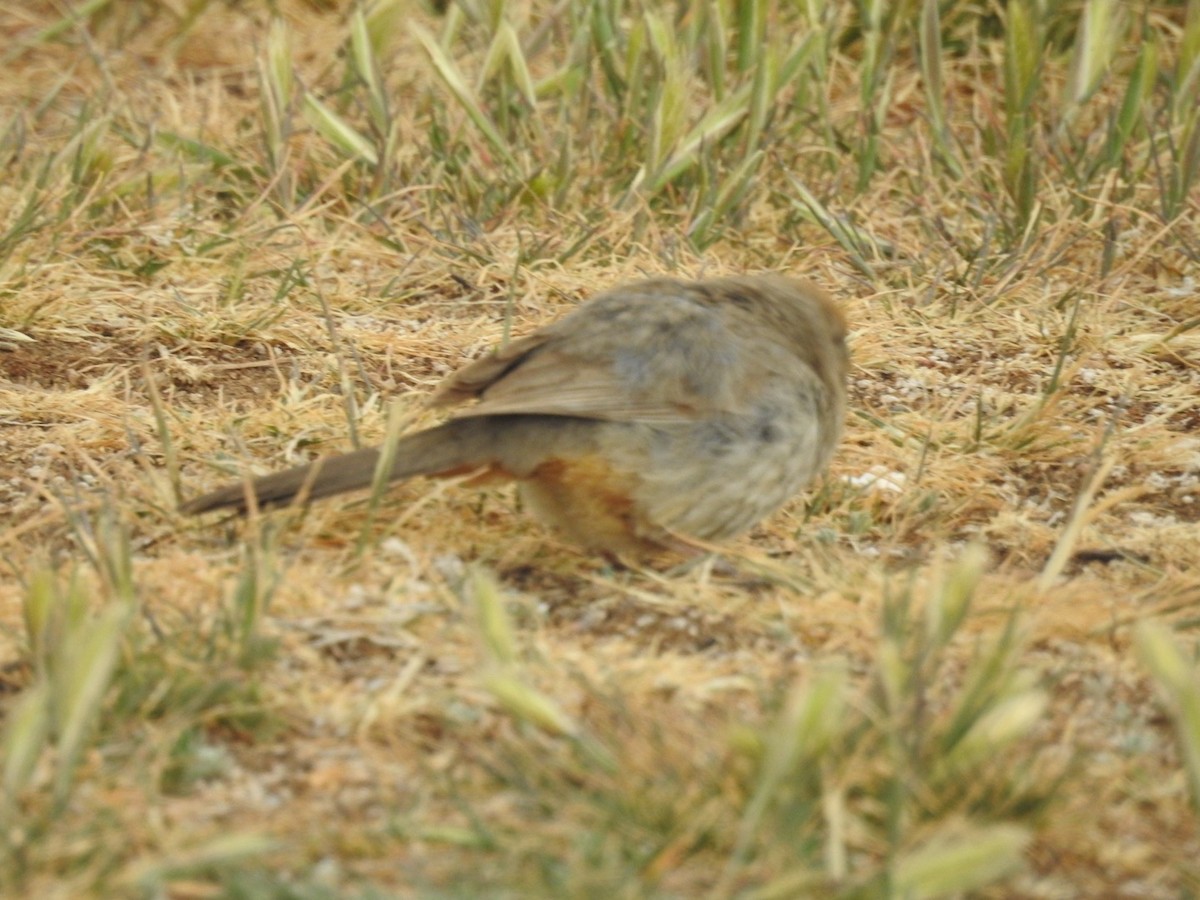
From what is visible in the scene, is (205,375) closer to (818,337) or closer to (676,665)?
(818,337)

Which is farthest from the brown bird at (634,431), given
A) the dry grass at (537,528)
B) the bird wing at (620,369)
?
the dry grass at (537,528)

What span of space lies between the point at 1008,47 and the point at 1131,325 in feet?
3.56

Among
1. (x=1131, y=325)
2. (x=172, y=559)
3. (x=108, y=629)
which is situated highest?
(x=108, y=629)

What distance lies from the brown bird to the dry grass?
0.15 m

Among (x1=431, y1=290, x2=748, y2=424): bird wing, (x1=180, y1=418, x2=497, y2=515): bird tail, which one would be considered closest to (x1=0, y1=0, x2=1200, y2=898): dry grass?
(x1=180, y1=418, x2=497, y2=515): bird tail

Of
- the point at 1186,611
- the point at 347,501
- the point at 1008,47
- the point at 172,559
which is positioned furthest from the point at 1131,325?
the point at 172,559

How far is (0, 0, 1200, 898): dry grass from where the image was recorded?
2.57 metres

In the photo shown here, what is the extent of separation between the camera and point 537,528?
157 inches

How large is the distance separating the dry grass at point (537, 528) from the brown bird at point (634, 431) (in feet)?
0.49

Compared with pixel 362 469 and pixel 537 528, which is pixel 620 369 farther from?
pixel 362 469

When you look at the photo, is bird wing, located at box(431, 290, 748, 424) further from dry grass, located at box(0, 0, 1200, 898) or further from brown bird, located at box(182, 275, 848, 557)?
dry grass, located at box(0, 0, 1200, 898)

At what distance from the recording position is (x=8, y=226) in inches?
201

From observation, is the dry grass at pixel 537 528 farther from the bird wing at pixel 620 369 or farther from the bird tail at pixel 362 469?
the bird wing at pixel 620 369

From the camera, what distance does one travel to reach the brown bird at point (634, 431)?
365cm
